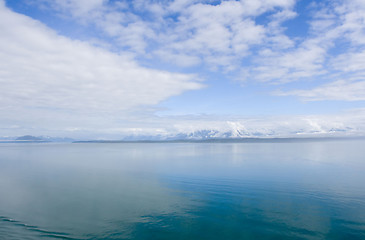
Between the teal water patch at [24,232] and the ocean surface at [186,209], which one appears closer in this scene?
the teal water patch at [24,232]

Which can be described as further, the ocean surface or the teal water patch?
the ocean surface

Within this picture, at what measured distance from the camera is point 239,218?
1372cm

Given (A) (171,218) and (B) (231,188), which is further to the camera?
(B) (231,188)

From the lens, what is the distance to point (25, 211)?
50.3 feet

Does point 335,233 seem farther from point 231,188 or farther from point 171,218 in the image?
point 231,188

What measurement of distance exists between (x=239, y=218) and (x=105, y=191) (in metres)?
12.6

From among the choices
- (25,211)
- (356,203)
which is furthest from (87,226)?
(356,203)

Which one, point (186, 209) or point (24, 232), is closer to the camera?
point (24, 232)

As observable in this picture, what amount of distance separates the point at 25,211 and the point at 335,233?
18.8 metres

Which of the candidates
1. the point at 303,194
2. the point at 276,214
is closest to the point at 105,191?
the point at 276,214

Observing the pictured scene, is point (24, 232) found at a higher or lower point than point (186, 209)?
lower

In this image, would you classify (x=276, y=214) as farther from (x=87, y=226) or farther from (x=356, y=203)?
(x=87, y=226)

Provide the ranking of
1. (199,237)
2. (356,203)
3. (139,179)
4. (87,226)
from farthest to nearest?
1. (139,179)
2. (356,203)
3. (87,226)
4. (199,237)

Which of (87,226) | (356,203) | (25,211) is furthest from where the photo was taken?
(356,203)
